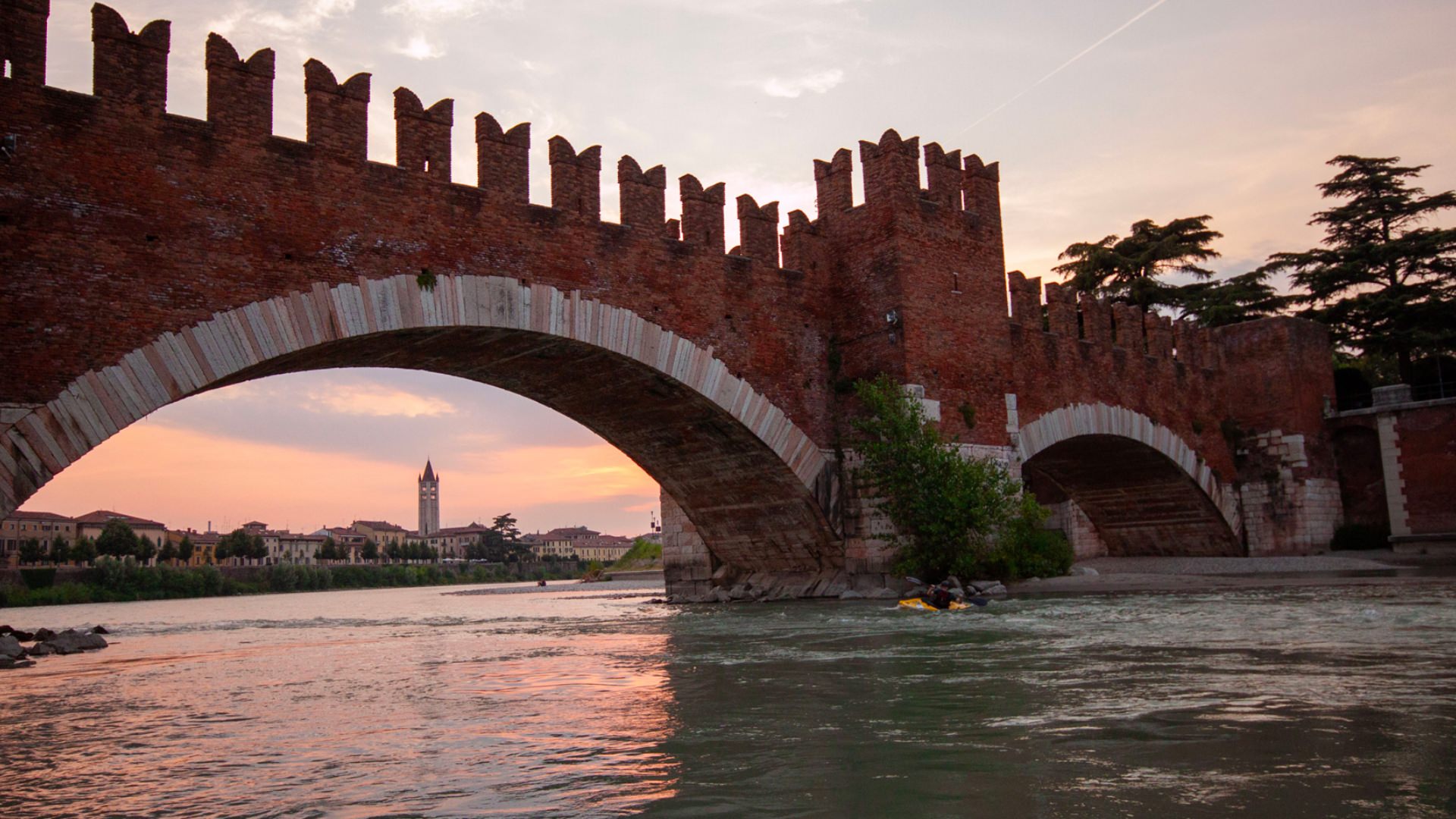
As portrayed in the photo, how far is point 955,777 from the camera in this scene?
449cm

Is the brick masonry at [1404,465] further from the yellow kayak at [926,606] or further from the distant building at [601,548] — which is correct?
the distant building at [601,548]

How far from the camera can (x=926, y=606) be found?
47.5 feet

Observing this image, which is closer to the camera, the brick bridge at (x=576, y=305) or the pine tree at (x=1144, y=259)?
the brick bridge at (x=576, y=305)

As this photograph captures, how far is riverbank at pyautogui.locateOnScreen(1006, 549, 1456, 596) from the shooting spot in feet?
54.6

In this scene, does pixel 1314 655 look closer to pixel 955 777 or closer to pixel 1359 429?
pixel 955 777

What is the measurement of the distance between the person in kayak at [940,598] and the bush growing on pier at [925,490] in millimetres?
1697

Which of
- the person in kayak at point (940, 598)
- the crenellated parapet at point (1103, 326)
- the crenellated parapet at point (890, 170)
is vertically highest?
the crenellated parapet at point (890, 170)

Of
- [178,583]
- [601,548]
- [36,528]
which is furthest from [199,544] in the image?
[601,548]

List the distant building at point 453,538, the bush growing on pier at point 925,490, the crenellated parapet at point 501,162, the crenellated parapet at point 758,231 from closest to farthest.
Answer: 1. the crenellated parapet at point 501,162
2. the bush growing on pier at point 925,490
3. the crenellated parapet at point 758,231
4. the distant building at point 453,538

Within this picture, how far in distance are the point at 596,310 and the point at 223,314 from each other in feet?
15.1

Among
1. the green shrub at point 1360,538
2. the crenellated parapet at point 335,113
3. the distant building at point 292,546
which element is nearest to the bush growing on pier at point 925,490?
the crenellated parapet at point 335,113

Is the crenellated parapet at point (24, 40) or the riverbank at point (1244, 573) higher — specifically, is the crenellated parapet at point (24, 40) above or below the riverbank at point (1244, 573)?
above

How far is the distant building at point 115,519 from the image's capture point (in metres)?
84.7

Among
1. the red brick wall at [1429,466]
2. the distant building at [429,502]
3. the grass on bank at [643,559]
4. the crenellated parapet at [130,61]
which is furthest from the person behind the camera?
the distant building at [429,502]
